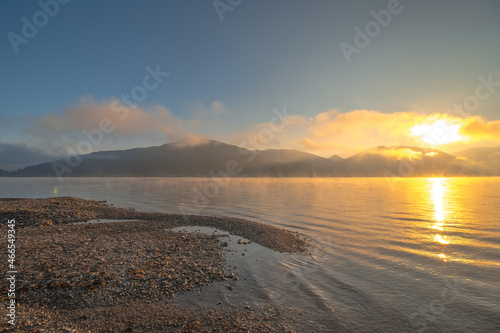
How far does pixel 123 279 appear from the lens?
466 inches

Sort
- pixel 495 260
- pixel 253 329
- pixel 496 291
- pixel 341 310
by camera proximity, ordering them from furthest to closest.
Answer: pixel 495 260 < pixel 496 291 < pixel 341 310 < pixel 253 329

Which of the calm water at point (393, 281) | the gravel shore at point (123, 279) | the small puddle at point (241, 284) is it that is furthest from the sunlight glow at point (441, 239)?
the small puddle at point (241, 284)

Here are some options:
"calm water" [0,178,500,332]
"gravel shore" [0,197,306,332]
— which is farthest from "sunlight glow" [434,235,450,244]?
"gravel shore" [0,197,306,332]

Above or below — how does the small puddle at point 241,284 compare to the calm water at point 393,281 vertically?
above

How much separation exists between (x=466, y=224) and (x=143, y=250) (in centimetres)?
3516

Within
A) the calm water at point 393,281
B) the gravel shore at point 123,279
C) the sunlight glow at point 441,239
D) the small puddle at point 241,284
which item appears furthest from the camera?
the sunlight glow at point 441,239

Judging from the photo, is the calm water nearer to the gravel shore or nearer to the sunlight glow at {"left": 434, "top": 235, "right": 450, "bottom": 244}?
the sunlight glow at {"left": 434, "top": 235, "right": 450, "bottom": 244}

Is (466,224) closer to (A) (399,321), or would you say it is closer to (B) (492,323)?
(B) (492,323)

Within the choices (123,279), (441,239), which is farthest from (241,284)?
(441,239)

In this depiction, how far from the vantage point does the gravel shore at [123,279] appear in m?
8.53

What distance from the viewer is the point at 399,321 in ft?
31.1

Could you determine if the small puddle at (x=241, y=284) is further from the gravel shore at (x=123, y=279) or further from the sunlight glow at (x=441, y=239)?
the sunlight glow at (x=441, y=239)

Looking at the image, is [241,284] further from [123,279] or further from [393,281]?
[393,281]

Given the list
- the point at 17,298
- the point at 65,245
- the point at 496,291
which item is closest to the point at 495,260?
the point at 496,291
